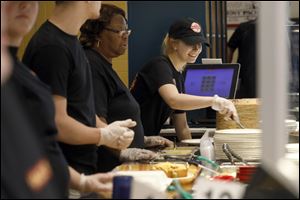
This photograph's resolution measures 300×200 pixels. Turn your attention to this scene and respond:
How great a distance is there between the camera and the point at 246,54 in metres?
5.78

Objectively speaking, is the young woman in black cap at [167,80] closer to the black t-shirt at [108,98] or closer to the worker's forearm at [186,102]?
the worker's forearm at [186,102]

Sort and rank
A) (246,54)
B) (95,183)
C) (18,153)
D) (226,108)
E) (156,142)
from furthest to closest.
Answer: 1. (246,54)
2. (156,142)
3. (226,108)
4. (95,183)
5. (18,153)

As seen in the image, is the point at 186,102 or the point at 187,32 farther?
the point at 187,32

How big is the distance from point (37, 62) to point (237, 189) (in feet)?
2.86

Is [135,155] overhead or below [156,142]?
overhead

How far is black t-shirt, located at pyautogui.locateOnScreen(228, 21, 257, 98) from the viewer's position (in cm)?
551

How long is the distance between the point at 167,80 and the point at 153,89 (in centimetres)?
10

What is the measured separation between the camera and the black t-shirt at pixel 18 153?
107 cm

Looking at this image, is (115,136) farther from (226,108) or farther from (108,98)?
(226,108)

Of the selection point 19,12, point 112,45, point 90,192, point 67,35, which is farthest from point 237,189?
point 112,45

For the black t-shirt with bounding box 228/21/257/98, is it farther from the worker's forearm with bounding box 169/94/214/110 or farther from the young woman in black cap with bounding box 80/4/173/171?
the young woman in black cap with bounding box 80/4/173/171

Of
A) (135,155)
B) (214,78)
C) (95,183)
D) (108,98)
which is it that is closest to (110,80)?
(108,98)

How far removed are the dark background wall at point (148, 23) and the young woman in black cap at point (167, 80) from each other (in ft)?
5.20

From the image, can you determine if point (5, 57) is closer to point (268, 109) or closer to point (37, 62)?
point (268, 109)
